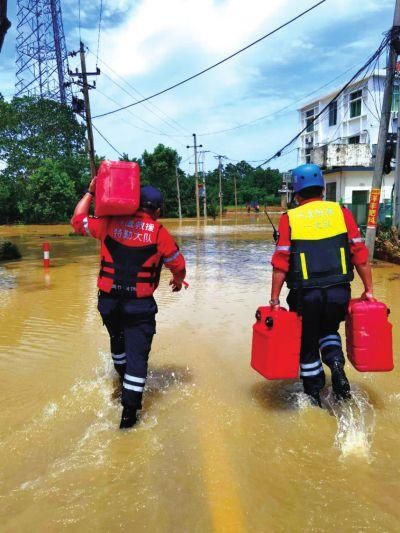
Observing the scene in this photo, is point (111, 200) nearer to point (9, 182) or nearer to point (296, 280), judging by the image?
point (296, 280)

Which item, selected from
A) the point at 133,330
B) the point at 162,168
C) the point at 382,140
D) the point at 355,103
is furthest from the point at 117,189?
the point at 162,168

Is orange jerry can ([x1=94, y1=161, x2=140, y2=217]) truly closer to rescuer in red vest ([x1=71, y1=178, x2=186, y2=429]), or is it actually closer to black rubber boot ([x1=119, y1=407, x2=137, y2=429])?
rescuer in red vest ([x1=71, y1=178, x2=186, y2=429])

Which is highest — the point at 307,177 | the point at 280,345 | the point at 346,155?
the point at 346,155

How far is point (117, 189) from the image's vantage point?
351 centimetres

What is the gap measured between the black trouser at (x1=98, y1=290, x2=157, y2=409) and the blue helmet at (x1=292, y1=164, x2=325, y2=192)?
1.44m

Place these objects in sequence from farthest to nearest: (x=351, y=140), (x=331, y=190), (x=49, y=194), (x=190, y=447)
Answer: (x=351, y=140) → (x=49, y=194) → (x=331, y=190) → (x=190, y=447)

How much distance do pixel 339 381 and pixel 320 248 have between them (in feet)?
3.49

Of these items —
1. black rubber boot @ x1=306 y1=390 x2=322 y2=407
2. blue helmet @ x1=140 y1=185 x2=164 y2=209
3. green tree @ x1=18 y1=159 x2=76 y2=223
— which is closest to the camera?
blue helmet @ x1=140 y1=185 x2=164 y2=209

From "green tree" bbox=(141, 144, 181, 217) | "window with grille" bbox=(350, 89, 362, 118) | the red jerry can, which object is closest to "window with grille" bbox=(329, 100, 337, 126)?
"window with grille" bbox=(350, 89, 362, 118)

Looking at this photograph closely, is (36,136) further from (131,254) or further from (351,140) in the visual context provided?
(131,254)

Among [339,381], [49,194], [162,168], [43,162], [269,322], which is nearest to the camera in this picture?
[269,322]

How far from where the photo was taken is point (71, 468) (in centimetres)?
310

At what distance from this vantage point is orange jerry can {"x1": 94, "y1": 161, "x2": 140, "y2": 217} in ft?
11.5

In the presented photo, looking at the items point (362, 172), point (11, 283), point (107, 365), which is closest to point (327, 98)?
point (362, 172)
